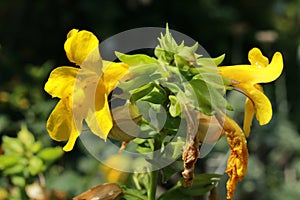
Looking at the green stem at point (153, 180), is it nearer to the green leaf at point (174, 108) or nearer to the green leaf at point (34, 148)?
the green leaf at point (174, 108)

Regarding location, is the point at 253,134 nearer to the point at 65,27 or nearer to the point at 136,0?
the point at 136,0

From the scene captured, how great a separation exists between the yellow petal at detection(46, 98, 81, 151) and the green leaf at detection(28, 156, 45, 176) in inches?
13.5

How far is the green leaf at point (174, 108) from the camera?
779 millimetres

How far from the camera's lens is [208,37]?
3.67 meters

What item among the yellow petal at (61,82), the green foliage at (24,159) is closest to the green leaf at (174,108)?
the yellow petal at (61,82)

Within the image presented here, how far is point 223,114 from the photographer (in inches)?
31.8

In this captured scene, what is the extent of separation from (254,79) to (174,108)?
0.14 m

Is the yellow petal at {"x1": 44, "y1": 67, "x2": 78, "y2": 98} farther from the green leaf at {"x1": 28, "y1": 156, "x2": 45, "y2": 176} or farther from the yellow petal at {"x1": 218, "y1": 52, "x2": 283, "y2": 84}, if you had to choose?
the green leaf at {"x1": 28, "y1": 156, "x2": 45, "y2": 176}

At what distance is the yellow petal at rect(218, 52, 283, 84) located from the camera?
2.78 ft

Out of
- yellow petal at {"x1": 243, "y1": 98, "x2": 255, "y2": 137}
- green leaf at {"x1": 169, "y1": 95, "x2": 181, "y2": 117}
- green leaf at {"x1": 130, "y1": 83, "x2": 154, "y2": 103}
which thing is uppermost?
Answer: green leaf at {"x1": 130, "y1": 83, "x2": 154, "y2": 103}

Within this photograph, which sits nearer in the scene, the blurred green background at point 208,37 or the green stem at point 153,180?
the green stem at point 153,180

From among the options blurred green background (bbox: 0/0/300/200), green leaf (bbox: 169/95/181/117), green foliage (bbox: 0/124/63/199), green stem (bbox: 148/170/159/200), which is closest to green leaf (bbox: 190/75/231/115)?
green leaf (bbox: 169/95/181/117)

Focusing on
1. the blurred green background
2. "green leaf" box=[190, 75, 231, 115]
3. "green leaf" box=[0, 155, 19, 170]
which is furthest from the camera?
the blurred green background

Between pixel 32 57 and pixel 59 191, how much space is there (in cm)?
242
